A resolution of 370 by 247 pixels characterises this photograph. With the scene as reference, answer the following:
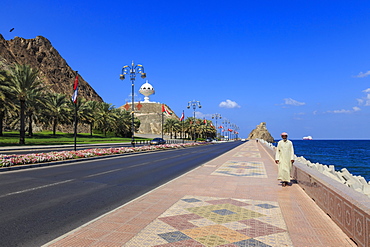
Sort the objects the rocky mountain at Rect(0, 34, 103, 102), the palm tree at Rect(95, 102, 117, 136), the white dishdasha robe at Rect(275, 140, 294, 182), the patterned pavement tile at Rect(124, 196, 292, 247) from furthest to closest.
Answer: the rocky mountain at Rect(0, 34, 103, 102) → the palm tree at Rect(95, 102, 117, 136) → the white dishdasha robe at Rect(275, 140, 294, 182) → the patterned pavement tile at Rect(124, 196, 292, 247)

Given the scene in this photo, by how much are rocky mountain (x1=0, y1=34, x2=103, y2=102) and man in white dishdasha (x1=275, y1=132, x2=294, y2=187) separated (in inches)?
4669

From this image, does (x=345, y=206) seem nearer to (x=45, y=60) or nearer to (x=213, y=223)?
(x=213, y=223)

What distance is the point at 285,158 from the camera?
984cm

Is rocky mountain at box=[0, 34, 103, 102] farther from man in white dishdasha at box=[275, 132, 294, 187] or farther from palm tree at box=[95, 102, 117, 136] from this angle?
man in white dishdasha at box=[275, 132, 294, 187]

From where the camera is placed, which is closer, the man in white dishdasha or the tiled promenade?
the tiled promenade

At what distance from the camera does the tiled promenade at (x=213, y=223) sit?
470 centimetres

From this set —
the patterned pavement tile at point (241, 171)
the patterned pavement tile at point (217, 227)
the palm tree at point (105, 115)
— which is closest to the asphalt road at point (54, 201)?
the patterned pavement tile at point (217, 227)

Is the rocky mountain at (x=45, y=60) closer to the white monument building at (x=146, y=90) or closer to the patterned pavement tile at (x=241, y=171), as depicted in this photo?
the white monument building at (x=146, y=90)

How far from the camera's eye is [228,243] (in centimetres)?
459

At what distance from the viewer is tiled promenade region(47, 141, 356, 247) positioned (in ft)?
15.4

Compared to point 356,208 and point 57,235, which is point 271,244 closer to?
point 356,208

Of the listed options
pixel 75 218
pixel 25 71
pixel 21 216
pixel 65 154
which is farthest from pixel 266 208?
pixel 25 71

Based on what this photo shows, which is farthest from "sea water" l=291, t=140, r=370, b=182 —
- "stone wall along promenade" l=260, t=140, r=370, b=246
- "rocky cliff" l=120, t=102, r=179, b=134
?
"rocky cliff" l=120, t=102, r=179, b=134

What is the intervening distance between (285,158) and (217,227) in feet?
17.4
